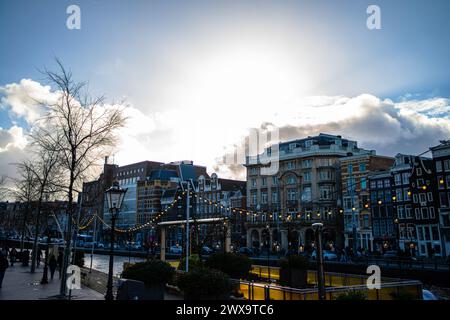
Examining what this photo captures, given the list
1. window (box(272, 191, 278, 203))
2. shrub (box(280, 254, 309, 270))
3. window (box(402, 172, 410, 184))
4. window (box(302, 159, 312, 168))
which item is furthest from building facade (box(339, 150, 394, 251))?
shrub (box(280, 254, 309, 270))

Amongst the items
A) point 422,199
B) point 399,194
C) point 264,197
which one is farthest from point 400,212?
point 264,197

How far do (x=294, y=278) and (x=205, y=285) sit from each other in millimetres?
10394

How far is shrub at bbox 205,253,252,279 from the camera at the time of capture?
2105 centimetres

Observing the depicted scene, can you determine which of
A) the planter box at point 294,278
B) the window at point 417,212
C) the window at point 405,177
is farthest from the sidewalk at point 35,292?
the window at point 405,177

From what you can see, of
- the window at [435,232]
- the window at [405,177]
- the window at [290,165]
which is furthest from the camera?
the window at [290,165]

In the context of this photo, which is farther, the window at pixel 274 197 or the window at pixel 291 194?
the window at pixel 274 197

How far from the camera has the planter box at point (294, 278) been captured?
67.9 feet

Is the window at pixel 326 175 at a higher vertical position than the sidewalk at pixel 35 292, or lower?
higher

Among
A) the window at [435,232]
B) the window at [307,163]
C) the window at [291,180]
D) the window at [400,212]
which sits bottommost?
the window at [435,232]

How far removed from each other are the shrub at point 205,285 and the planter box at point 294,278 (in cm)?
953

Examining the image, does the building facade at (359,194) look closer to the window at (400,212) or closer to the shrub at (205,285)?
the window at (400,212)

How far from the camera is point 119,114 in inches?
742
